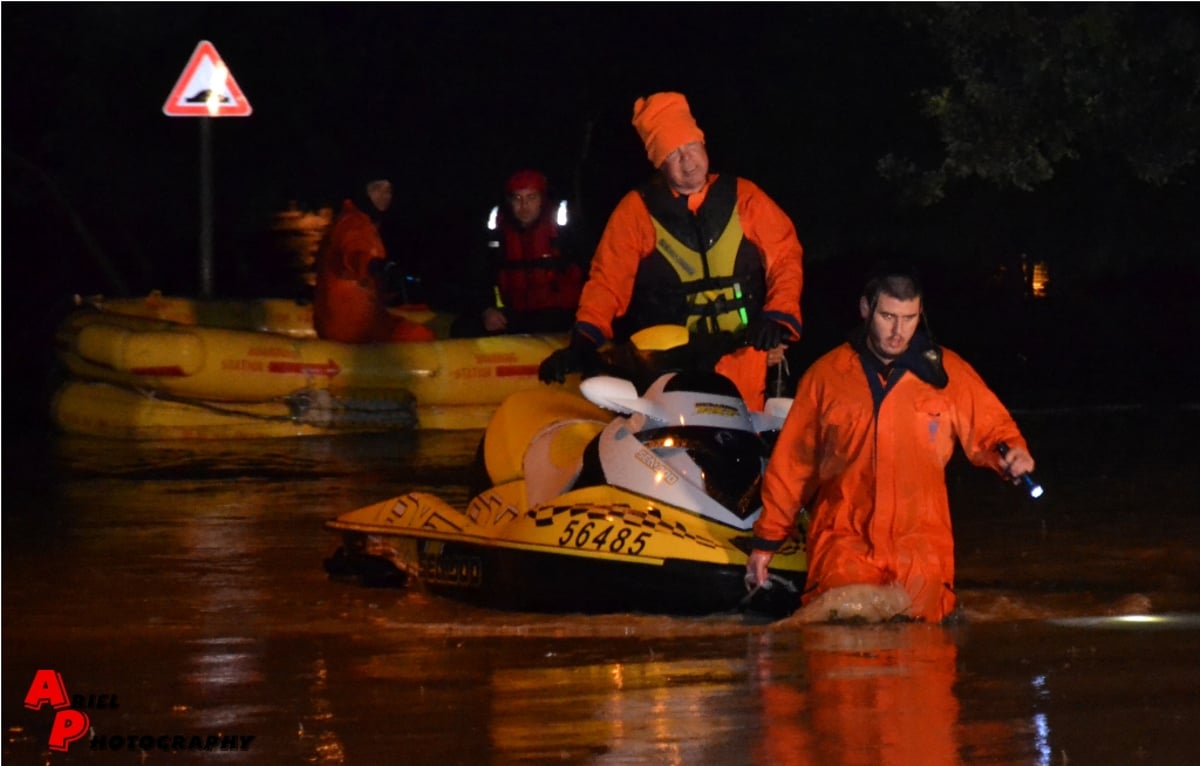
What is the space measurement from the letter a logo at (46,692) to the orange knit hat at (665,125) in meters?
3.06

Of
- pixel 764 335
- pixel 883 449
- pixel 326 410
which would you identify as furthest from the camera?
pixel 326 410

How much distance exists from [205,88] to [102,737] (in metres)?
11.5

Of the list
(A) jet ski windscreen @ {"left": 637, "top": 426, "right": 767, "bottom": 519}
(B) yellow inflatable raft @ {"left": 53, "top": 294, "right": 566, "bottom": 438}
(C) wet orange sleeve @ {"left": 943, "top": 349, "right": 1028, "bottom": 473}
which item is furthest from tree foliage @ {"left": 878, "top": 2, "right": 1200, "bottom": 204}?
(C) wet orange sleeve @ {"left": 943, "top": 349, "right": 1028, "bottom": 473}

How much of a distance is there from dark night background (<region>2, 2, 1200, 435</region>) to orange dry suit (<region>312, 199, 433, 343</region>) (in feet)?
6.99

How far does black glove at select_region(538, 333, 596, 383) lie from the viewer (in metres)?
8.75

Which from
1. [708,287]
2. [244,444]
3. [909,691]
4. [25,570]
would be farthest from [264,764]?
[244,444]

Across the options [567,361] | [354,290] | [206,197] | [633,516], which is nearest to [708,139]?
[206,197]

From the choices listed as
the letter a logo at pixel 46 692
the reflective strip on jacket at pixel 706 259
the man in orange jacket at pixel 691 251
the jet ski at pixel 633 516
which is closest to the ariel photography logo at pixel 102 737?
the letter a logo at pixel 46 692

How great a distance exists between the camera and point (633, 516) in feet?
27.3

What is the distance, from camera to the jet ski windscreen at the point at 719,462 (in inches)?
330

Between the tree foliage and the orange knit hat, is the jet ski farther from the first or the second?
the tree foliage

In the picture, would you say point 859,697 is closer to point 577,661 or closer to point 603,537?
point 577,661

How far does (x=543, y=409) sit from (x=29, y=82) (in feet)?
69.3

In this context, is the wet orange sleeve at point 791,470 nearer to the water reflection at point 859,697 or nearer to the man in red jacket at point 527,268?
the water reflection at point 859,697
